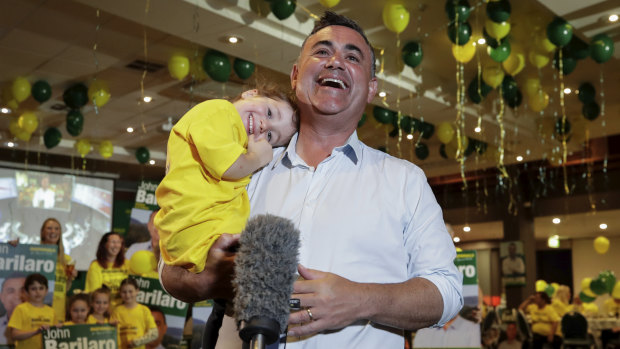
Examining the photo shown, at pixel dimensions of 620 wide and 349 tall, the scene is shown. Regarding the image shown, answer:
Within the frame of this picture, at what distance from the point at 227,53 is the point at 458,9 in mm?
2344

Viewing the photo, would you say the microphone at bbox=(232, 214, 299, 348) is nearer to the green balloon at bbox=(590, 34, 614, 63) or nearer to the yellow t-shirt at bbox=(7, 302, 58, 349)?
the yellow t-shirt at bbox=(7, 302, 58, 349)

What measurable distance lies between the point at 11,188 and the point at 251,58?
6.60 meters

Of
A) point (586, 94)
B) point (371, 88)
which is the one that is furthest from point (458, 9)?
point (371, 88)

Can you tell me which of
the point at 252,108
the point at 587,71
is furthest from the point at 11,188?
the point at 252,108

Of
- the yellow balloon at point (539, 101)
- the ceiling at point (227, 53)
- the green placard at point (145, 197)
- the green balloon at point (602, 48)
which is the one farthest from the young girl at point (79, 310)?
the green balloon at point (602, 48)

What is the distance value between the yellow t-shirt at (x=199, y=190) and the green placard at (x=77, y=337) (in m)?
4.20

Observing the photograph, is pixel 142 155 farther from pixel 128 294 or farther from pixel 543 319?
pixel 543 319

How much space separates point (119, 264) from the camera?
6730 mm

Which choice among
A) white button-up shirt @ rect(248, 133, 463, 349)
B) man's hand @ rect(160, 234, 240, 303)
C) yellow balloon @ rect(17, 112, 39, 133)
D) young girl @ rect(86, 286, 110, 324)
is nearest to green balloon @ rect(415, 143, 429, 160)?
young girl @ rect(86, 286, 110, 324)

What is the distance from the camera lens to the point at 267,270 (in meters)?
0.89

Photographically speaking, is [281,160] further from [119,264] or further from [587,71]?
[587,71]

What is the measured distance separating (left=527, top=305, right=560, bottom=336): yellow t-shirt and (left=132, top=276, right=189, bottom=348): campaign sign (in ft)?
19.8

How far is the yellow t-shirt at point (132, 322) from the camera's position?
19.2 feet

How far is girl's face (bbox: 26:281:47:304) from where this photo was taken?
222 inches
